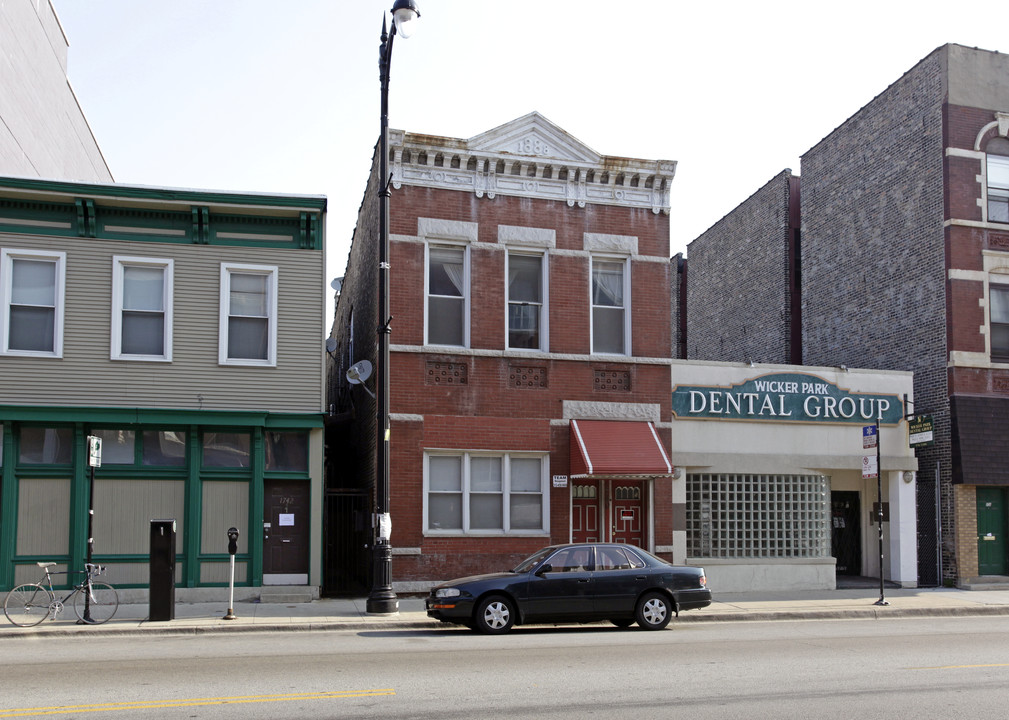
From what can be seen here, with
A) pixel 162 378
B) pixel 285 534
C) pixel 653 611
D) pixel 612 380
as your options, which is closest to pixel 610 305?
pixel 612 380

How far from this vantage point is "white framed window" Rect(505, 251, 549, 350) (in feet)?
69.1

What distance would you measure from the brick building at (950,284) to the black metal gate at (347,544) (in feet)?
43.5

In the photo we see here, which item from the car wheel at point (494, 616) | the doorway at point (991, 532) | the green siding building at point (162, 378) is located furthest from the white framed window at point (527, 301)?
the doorway at point (991, 532)

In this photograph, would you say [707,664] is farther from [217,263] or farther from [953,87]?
[953,87]

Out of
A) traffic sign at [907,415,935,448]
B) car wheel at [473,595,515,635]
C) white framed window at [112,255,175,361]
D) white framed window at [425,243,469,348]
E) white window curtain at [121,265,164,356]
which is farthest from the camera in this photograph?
traffic sign at [907,415,935,448]

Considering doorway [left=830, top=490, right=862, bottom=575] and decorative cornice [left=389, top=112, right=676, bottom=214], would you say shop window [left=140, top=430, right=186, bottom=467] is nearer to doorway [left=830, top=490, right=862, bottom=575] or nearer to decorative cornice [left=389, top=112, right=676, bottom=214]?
decorative cornice [left=389, top=112, right=676, bottom=214]

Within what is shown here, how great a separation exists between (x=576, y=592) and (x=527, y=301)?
7.87 meters

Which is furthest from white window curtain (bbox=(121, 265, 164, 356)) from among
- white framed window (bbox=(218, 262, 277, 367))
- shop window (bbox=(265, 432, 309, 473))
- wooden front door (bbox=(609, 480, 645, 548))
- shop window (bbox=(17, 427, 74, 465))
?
wooden front door (bbox=(609, 480, 645, 548))

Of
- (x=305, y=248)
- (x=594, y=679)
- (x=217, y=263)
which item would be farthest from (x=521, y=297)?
(x=594, y=679)

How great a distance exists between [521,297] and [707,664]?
1105cm

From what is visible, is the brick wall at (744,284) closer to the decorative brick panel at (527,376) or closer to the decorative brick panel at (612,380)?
the decorative brick panel at (612,380)

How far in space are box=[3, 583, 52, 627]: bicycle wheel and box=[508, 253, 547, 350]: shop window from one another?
33.0 feet

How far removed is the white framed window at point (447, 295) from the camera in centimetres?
2052

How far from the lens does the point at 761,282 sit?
31922 mm
